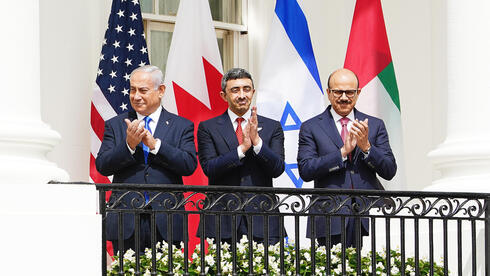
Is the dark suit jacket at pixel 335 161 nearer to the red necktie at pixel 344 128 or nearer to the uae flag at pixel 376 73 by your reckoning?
the red necktie at pixel 344 128

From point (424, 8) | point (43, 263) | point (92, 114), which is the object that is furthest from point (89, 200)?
point (424, 8)

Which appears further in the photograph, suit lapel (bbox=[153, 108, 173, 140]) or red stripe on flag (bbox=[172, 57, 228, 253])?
red stripe on flag (bbox=[172, 57, 228, 253])

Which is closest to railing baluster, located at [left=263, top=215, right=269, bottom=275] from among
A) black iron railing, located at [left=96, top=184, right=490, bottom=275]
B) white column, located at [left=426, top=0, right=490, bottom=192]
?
black iron railing, located at [left=96, top=184, right=490, bottom=275]

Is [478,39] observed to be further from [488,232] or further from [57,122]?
[57,122]

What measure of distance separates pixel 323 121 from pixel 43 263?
92.4 inches

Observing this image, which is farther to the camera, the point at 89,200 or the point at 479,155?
the point at 479,155

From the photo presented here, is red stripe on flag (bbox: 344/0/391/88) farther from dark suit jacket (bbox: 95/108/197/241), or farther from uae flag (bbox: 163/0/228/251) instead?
dark suit jacket (bbox: 95/108/197/241)

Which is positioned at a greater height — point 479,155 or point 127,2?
point 127,2

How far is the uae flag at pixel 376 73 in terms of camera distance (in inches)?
373

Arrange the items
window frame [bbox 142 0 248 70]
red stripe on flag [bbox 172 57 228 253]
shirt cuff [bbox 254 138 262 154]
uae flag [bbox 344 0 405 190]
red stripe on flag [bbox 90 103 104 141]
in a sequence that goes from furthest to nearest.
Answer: window frame [bbox 142 0 248 70] < uae flag [bbox 344 0 405 190] < red stripe on flag [bbox 172 57 228 253] < red stripe on flag [bbox 90 103 104 141] < shirt cuff [bbox 254 138 262 154]

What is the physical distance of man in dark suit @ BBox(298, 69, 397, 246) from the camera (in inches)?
283

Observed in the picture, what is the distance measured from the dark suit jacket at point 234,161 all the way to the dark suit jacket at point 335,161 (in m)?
0.20

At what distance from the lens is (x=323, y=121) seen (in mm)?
7566

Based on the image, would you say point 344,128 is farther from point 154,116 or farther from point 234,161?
point 154,116
